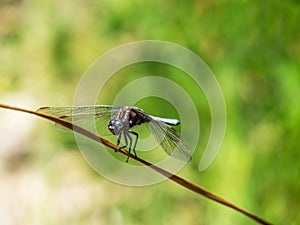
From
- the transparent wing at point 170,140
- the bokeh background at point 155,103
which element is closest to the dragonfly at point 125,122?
the transparent wing at point 170,140

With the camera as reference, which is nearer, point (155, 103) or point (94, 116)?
point (94, 116)

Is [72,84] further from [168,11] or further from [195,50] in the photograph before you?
[195,50]

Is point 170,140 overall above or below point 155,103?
below

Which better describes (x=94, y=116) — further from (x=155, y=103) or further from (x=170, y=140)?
(x=155, y=103)

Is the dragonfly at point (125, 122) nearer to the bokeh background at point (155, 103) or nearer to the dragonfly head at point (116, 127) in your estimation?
the dragonfly head at point (116, 127)

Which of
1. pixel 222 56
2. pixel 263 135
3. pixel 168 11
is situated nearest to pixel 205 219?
pixel 263 135

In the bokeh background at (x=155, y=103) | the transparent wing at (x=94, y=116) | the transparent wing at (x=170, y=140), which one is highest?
the bokeh background at (x=155, y=103)

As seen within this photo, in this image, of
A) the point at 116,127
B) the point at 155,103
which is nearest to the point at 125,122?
the point at 116,127
